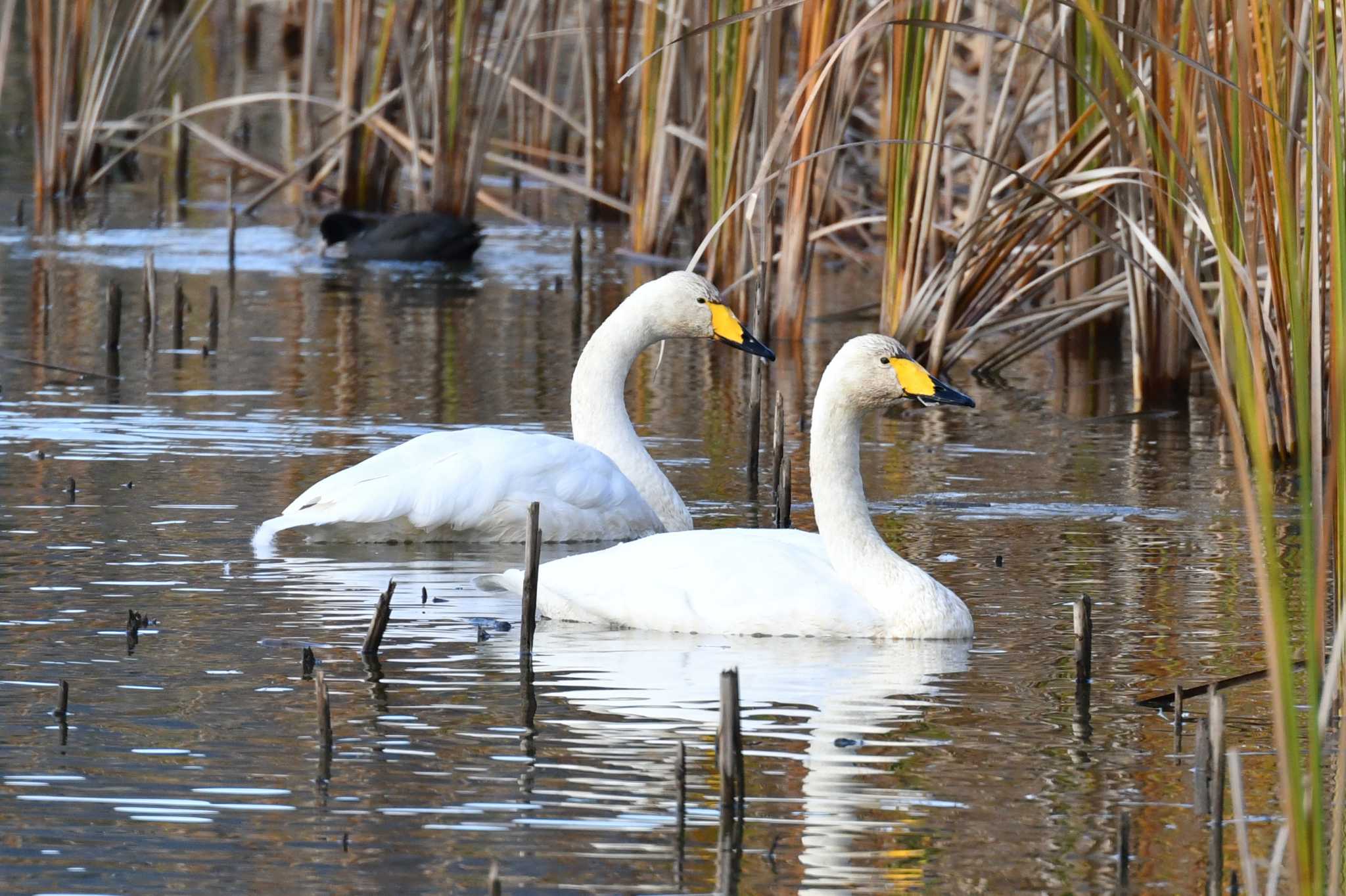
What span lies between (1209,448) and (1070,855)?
19.5 feet

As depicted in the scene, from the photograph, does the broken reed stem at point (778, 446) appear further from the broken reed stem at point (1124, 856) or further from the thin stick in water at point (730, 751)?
the broken reed stem at point (1124, 856)

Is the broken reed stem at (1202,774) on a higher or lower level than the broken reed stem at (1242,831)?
lower

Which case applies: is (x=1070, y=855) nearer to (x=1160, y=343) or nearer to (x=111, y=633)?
(x=111, y=633)

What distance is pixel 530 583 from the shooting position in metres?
6.21

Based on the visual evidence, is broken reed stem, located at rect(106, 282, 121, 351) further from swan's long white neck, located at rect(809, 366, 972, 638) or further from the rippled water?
swan's long white neck, located at rect(809, 366, 972, 638)

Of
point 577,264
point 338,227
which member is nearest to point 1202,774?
point 577,264

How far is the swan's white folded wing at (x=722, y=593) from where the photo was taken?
6.54 m

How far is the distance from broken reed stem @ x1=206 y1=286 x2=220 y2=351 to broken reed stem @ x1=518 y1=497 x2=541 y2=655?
21.0 feet

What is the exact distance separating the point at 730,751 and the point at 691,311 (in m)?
4.55

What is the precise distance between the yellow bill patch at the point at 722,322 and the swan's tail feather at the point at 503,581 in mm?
1780

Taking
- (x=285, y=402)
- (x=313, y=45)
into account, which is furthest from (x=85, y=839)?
(x=313, y=45)

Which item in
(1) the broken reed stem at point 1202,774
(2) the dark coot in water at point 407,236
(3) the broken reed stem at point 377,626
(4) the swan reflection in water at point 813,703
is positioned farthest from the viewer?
(2) the dark coot in water at point 407,236

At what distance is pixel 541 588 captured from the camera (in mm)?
6793

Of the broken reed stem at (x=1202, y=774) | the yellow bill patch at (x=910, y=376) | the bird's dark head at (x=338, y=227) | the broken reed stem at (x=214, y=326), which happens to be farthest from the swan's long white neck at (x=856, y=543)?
the bird's dark head at (x=338, y=227)
